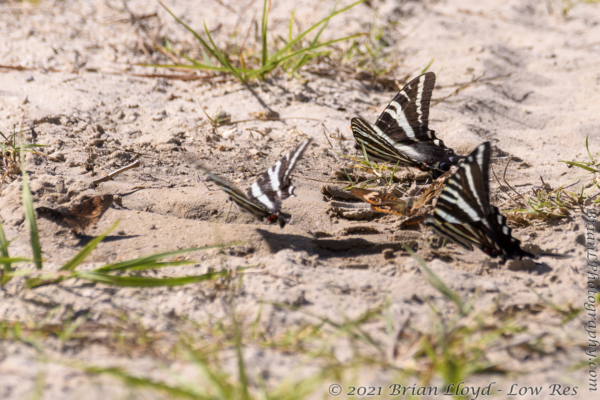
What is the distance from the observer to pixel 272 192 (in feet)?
6.89

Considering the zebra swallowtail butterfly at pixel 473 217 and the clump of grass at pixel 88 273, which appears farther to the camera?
the zebra swallowtail butterfly at pixel 473 217

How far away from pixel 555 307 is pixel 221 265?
1.23 m

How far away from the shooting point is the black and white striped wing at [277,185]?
6.67 ft

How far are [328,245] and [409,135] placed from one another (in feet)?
3.67

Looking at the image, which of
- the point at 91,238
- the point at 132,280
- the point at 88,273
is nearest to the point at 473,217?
the point at 132,280

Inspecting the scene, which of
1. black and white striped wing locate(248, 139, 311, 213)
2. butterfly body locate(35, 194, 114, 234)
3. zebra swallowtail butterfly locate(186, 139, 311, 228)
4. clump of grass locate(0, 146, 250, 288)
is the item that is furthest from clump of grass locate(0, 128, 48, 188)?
black and white striped wing locate(248, 139, 311, 213)

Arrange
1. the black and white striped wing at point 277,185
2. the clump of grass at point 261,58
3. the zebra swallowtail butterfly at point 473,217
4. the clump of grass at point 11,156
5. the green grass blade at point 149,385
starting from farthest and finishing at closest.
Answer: the clump of grass at point 261,58
the clump of grass at point 11,156
the black and white striped wing at point 277,185
the zebra swallowtail butterfly at point 473,217
the green grass blade at point 149,385

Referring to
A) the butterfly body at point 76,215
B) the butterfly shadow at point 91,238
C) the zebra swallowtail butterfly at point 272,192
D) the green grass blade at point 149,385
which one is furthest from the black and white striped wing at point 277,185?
the green grass blade at point 149,385

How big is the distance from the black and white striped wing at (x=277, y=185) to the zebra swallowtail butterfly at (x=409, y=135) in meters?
0.66

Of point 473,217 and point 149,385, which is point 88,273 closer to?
point 149,385

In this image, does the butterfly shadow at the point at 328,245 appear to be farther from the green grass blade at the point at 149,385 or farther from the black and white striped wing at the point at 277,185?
the green grass blade at the point at 149,385

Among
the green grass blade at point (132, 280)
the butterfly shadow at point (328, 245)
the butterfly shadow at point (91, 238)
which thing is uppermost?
the butterfly shadow at point (91, 238)

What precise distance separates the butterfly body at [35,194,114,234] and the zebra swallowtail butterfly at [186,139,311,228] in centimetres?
53

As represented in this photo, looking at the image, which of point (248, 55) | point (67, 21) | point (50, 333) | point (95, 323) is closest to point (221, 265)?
point (95, 323)
